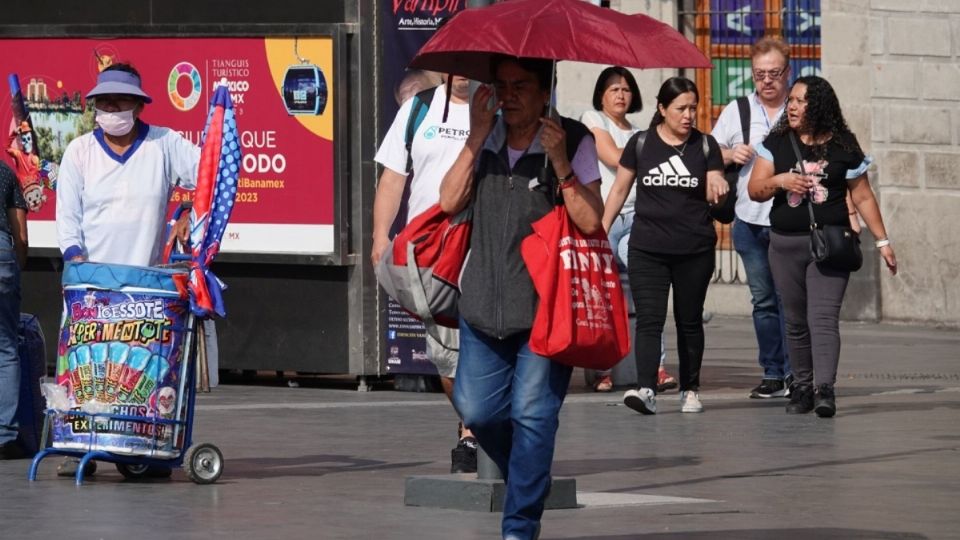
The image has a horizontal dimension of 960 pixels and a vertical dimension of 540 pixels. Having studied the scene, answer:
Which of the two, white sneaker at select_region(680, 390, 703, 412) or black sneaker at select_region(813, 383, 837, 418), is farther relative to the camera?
white sneaker at select_region(680, 390, 703, 412)

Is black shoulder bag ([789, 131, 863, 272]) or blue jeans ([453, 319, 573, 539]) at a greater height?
black shoulder bag ([789, 131, 863, 272])

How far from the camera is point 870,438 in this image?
439 inches

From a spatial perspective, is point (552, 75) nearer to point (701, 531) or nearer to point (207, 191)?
point (701, 531)

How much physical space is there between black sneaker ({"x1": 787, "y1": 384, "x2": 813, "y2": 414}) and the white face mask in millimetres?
4371

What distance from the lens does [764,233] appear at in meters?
13.4

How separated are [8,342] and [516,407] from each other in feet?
12.6

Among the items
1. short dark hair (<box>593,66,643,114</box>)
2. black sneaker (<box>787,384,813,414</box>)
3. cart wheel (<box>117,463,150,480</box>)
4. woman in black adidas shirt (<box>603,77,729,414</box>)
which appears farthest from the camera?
short dark hair (<box>593,66,643,114</box>)

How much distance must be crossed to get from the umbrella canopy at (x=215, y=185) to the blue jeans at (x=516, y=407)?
7.09ft

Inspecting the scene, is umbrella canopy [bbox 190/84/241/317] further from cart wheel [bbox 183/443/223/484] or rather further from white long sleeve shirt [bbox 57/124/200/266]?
cart wheel [bbox 183/443/223/484]

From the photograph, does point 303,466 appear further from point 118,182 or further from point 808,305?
point 808,305

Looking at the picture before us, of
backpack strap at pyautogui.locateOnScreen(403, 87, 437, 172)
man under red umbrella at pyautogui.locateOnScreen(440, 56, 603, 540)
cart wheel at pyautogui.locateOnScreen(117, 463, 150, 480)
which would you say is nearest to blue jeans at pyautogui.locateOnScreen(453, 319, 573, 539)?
man under red umbrella at pyautogui.locateOnScreen(440, 56, 603, 540)

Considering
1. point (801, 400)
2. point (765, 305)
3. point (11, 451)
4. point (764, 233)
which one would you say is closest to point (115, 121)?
point (11, 451)

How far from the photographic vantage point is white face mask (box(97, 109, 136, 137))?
9.66 meters

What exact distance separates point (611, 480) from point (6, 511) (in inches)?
100
